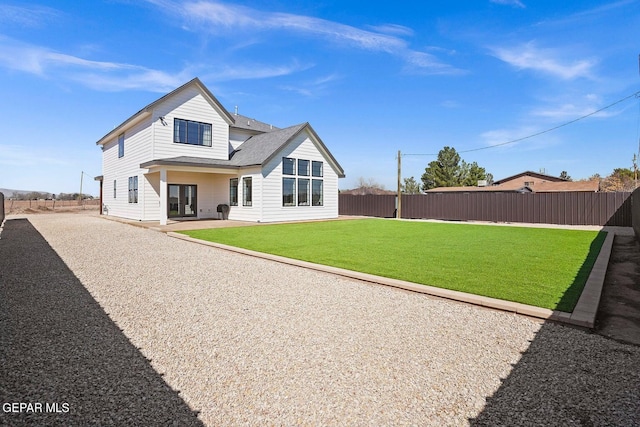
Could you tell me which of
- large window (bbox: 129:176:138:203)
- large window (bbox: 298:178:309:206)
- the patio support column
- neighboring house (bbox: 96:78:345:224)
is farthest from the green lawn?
large window (bbox: 129:176:138:203)

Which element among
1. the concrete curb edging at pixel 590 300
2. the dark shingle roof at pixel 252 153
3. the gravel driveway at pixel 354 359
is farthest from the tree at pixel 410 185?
the gravel driveway at pixel 354 359

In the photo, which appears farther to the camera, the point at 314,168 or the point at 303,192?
the point at 314,168

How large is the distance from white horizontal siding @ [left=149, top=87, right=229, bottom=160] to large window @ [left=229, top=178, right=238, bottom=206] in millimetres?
1904

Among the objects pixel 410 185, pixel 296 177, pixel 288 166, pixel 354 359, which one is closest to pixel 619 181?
pixel 410 185

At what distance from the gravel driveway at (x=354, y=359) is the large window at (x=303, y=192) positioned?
14318mm

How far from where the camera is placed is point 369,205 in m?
25.5

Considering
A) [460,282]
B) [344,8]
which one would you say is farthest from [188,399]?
[344,8]

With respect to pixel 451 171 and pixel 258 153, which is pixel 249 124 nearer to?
pixel 258 153

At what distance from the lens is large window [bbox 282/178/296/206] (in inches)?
740

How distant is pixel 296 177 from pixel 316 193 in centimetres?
200

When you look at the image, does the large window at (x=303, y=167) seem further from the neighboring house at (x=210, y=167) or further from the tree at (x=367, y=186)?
the tree at (x=367, y=186)

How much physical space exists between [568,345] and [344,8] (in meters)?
15.1

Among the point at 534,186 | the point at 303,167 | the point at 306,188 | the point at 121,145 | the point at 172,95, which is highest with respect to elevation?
the point at 172,95

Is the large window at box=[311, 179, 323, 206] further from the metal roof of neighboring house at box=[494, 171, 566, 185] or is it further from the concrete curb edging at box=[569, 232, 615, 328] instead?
the metal roof of neighboring house at box=[494, 171, 566, 185]
